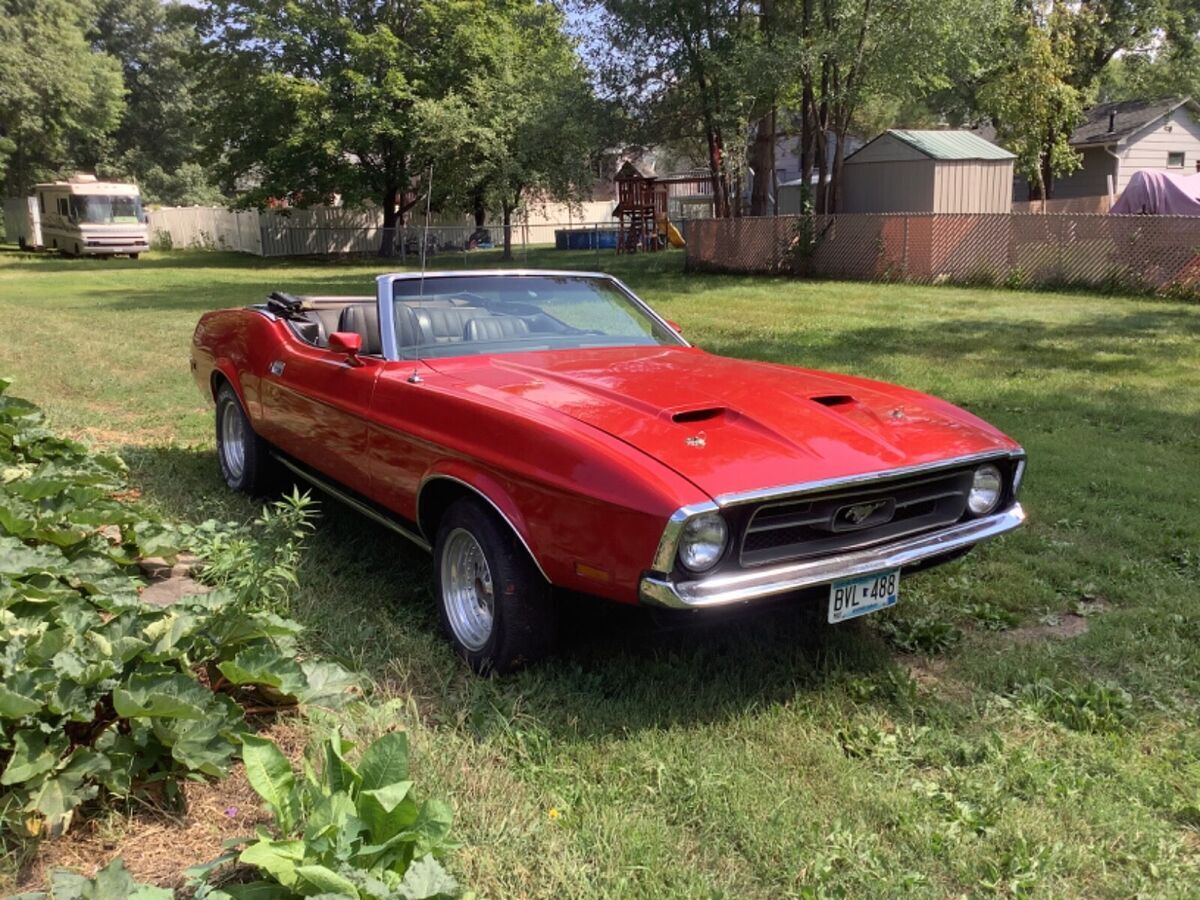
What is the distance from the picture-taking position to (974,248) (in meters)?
18.0

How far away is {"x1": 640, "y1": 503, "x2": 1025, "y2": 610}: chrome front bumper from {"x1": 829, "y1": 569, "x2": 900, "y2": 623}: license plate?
0.05m

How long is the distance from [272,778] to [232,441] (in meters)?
4.04

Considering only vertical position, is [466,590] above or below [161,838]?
above

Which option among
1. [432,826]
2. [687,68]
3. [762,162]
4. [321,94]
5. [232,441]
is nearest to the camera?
[432,826]

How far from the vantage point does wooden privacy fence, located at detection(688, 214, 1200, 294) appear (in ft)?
52.1

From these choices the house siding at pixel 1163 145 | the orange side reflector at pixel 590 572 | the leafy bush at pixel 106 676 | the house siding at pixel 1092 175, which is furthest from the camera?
the house siding at pixel 1092 175

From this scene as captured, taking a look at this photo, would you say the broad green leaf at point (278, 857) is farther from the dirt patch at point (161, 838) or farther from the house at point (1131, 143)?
the house at point (1131, 143)

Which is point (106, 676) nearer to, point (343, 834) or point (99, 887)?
point (99, 887)

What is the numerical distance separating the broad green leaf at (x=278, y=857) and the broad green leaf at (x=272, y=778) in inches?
5.1

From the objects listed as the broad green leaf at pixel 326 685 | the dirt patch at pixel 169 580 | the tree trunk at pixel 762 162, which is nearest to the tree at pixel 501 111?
the tree trunk at pixel 762 162

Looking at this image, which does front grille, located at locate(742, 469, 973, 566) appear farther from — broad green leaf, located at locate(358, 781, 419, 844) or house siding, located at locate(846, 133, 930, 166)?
house siding, located at locate(846, 133, 930, 166)

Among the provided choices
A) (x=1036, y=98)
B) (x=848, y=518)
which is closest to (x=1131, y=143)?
(x=1036, y=98)

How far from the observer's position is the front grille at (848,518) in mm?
3062

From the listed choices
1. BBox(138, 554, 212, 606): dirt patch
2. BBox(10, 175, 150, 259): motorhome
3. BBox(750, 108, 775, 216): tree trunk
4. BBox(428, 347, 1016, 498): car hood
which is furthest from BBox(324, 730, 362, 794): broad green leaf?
BBox(10, 175, 150, 259): motorhome
